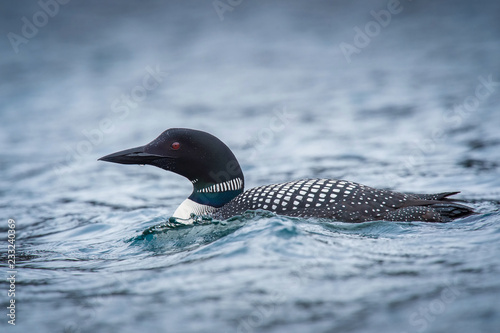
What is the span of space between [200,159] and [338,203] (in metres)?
1.00

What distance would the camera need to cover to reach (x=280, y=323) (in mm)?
2516

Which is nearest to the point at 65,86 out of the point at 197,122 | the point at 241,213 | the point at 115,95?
the point at 115,95

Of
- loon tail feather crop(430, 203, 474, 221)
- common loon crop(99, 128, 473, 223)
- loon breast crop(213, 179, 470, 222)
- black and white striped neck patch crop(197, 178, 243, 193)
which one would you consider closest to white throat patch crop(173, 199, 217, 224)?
common loon crop(99, 128, 473, 223)

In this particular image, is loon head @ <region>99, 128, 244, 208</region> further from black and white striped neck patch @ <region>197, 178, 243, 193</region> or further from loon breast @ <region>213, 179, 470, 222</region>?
loon breast @ <region>213, 179, 470, 222</region>

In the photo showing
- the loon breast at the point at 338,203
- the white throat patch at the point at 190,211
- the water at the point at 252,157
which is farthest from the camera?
Answer: the white throat patch at the point at 190,211

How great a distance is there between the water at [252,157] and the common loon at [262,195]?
11 cm

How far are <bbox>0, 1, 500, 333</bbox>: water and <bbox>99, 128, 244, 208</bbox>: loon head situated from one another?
0.38m

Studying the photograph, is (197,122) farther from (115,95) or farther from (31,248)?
(31,248)

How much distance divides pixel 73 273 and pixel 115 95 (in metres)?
6.21

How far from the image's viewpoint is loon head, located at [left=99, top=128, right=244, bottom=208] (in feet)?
14.1

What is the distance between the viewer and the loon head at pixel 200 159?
429cm

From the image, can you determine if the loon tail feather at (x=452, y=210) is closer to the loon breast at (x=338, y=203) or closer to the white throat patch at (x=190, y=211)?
the loon breast at (x=338, y=203)

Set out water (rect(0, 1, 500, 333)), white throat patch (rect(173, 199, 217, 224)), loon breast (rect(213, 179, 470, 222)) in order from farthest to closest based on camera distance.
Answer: white throat patch (rect(173, 199, 217, 224)) < loon breast (rect(213, 179, 470, 222)) < water (rect(0, 1, 500, 333))

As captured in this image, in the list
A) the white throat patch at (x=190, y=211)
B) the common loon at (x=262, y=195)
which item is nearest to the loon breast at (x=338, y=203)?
the common loon at (x=262, y=195)
